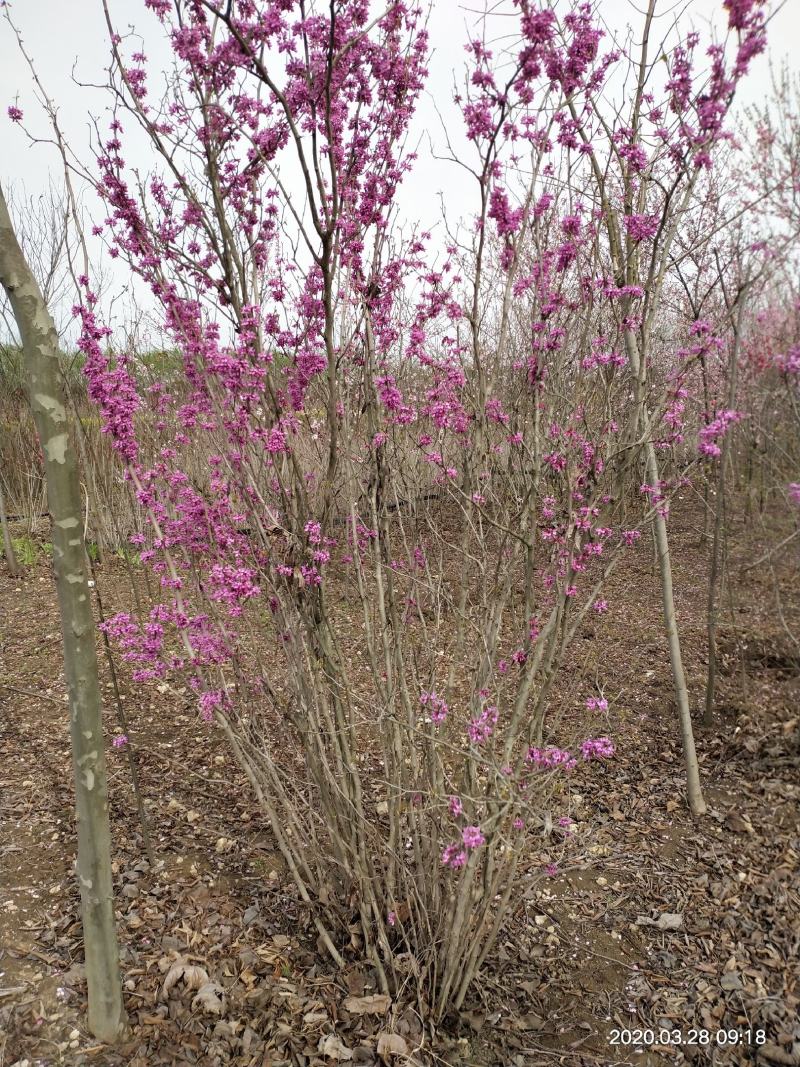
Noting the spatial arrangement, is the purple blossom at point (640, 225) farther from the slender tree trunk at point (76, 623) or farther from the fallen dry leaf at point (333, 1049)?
the fallen dry leaf at point (333, 1049)

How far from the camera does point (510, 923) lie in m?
3.01

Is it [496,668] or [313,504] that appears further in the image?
[313,504]

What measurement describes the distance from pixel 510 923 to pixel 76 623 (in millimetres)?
2439

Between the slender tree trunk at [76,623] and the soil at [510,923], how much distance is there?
0.38 m

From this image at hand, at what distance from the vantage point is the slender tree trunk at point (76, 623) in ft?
6.10

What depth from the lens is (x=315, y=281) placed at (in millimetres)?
2547

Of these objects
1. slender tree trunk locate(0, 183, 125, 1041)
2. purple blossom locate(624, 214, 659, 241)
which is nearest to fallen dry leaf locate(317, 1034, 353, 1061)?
slender tree trunk locate(0, 183, 125, 1041)

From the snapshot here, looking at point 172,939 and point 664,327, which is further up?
point 664,327

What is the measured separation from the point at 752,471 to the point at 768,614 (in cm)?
129

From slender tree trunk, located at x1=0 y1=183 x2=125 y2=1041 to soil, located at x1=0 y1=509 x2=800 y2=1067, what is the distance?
1.23 feet

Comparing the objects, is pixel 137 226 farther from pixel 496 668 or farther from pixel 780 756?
pixel 780 756

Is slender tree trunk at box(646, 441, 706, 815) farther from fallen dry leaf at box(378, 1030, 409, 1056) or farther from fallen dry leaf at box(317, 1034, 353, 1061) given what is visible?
fallen dry leaf at box(317, 1034, 353, 1061)

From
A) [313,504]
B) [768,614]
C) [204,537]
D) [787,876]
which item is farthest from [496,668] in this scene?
[768,614]

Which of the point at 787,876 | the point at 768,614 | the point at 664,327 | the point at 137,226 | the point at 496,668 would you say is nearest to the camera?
the point at 137,226
